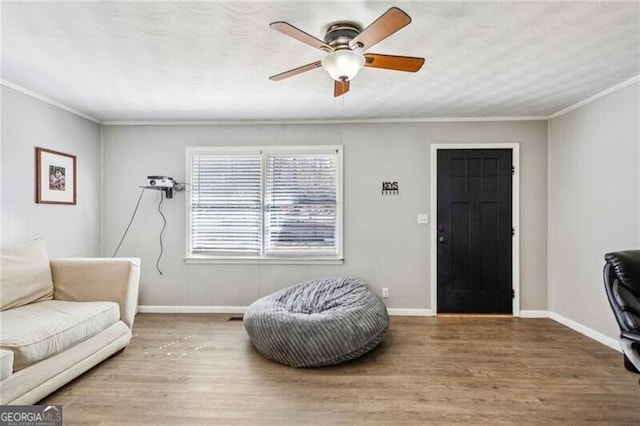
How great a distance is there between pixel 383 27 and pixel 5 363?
2727mm

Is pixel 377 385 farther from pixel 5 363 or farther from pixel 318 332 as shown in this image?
pixel 5 363

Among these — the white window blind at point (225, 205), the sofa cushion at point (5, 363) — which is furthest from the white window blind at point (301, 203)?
the sofa cushion at point (5, 363)

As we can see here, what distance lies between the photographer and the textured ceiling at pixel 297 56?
1.84m

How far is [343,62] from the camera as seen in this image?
1.87 m

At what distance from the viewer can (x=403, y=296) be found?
395cm

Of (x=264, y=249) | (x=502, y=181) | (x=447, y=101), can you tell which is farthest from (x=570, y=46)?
(x=264, y=249)

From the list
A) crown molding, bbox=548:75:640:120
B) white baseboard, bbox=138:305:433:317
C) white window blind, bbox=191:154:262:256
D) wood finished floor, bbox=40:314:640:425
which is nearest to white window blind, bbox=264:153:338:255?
white window blind, bbox=191:154:262:256

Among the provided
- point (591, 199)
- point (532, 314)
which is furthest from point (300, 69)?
point (532, 314)

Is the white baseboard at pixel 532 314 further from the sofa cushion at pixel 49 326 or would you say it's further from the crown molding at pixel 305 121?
the sofa cushion at pixel 49 326

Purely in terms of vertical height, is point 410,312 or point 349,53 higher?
point 349,53

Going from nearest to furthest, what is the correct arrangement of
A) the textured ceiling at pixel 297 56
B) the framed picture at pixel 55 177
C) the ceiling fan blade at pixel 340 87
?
the textured ceiling at pixel 297 56 < the ceiling fan blade at pixel 340 87 < the framed picture at pixel 55 177

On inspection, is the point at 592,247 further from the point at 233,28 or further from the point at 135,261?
the point at 135,261

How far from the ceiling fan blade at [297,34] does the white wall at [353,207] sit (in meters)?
2.17

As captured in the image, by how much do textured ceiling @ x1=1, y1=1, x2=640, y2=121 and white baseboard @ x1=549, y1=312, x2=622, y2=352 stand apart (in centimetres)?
232
